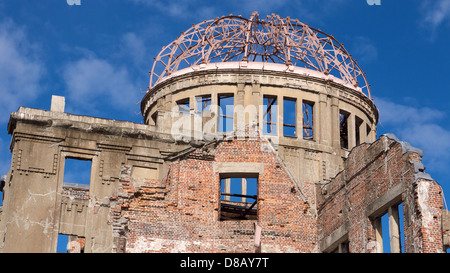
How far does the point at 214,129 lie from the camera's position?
39625 mm

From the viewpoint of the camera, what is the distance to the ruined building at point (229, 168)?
29.3 metres

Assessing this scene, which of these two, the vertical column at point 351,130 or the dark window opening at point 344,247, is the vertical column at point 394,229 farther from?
the vertical column at point 351,130

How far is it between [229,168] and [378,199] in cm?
618

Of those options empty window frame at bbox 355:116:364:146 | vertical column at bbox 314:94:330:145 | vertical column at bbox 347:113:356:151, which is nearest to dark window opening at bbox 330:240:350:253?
vertical column at bbox 314:94:330:145

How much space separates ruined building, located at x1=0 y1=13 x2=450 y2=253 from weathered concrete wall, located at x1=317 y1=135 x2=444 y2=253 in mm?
43

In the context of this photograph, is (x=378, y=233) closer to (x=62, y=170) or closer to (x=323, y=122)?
(x=323, y=122)

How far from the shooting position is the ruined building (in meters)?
29.3

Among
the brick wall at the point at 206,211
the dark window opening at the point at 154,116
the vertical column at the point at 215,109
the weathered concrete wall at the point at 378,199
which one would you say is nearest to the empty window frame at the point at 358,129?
the vertical column at the point at 215,109

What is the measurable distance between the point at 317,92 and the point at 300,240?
10357 millimetres

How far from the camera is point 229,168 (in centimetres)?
3291

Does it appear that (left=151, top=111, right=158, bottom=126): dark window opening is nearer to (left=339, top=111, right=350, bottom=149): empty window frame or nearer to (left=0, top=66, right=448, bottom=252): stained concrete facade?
(left=0, top=66, right=448, bottom=252): stained concrete facade

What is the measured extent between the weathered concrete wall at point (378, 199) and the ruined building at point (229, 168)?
0.04m

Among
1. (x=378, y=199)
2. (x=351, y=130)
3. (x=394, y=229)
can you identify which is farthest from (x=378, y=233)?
(x=351, y=130)
